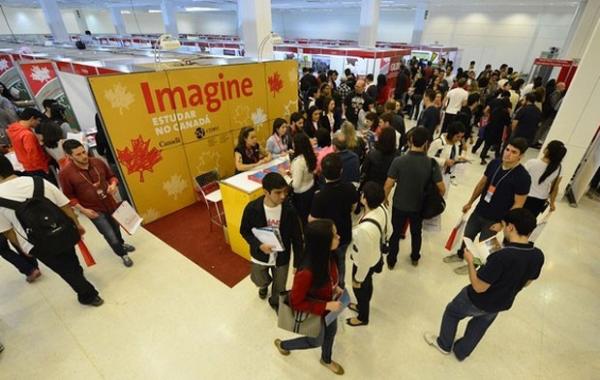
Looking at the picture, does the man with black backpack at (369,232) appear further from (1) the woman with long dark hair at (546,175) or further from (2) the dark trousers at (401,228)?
(1) the woman with long dark hair at (546,175)

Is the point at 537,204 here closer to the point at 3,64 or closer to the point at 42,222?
the point at 42,222

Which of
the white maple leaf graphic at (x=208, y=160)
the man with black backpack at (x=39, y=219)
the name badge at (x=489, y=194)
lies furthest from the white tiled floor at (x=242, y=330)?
the white maple leaf graphic at (x=208, y=160)

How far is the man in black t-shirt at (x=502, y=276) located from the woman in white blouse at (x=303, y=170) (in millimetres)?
1582

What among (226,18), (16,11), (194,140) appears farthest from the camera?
(226,18)

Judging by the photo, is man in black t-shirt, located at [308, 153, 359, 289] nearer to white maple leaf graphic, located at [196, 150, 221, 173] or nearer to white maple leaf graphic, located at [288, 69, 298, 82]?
white maple leaf graphic, located at [196, 150, 221, 173]

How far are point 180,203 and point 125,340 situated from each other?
2288 millimetres

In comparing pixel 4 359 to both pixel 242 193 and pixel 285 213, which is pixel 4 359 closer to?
pixel 242 193

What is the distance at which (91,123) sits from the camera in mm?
5145

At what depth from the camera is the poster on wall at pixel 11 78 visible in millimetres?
6863

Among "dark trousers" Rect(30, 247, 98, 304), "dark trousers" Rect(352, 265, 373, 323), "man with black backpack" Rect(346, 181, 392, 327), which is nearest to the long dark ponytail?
"man with black backpack" Rect(346, 181, 392, 327)

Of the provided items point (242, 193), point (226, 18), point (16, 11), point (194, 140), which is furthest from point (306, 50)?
point (16, 11)

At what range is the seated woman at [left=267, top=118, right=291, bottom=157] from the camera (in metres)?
3.86

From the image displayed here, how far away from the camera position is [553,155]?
266 centimetres

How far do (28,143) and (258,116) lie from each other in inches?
128
